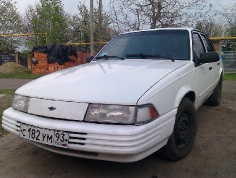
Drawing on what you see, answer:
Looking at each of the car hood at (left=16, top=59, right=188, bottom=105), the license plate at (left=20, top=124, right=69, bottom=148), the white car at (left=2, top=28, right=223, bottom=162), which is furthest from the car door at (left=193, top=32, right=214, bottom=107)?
the license plate at (left=20, top=124, right=69, bottom=148)

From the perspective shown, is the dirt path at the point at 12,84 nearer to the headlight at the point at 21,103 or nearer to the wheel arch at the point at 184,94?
the headlight at the point at 21,103

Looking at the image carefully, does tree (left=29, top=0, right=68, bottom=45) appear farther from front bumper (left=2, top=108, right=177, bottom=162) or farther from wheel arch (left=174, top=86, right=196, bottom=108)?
front bumper (left=2, top=108, right=177, bottom=162)

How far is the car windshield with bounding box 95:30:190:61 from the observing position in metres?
3.80

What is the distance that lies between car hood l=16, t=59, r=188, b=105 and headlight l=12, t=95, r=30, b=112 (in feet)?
0.19

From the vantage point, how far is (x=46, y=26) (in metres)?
15.8

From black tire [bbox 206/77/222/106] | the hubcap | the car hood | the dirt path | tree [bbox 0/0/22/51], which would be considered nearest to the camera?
the car hood

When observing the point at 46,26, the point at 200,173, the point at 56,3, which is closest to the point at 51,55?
the point at 46,26

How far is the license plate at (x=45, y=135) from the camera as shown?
2.47 meters

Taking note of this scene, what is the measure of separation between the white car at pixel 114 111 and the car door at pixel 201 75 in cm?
15

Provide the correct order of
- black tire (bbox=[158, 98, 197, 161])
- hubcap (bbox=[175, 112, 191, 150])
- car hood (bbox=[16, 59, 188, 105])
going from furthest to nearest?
hubcap (bbox=[175, 112, 191, 150]) < black tire (bbox=[158, 98, 197, 161]) < car hood (bbox=[16, 59, 188, 105])

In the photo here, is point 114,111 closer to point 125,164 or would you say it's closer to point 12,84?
point 125,164

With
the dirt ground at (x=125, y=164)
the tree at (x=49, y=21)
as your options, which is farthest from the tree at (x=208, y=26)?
the dirt ground at (x=125, y=164)

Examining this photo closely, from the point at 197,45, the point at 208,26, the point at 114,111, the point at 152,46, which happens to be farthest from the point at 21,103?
the point at 208,26

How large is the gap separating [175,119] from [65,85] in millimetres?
1198
